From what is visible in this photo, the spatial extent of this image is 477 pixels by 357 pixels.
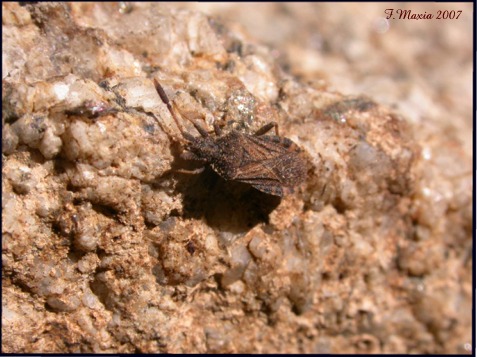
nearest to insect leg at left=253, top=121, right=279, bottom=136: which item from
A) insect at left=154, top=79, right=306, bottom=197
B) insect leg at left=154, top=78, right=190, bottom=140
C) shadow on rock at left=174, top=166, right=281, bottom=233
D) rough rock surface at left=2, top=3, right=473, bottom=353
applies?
insect at left=154, top=79, right=306, bottom=197

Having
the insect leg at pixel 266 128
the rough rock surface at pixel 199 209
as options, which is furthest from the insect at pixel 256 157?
the rough rock surface at pixel 199 209

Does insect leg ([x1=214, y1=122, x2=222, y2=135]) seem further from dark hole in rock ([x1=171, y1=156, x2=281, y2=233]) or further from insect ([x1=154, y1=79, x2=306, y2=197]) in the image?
dark hole in rock ([x1=171, y1=156, x2=281, y2=233])

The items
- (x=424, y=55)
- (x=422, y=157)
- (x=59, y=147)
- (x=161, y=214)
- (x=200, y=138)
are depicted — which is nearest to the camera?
(x=59, y=147)

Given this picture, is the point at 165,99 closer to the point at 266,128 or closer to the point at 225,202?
the point at 266,128

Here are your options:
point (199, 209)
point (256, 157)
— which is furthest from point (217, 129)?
point (199, 209)

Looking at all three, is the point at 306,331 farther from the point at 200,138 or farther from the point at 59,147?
the point at 59,147

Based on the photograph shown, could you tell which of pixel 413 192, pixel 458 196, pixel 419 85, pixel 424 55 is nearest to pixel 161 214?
pixel 413 192

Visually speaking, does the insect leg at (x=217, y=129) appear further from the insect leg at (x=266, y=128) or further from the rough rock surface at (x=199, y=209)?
the insect leg at (x=266, y=128)
